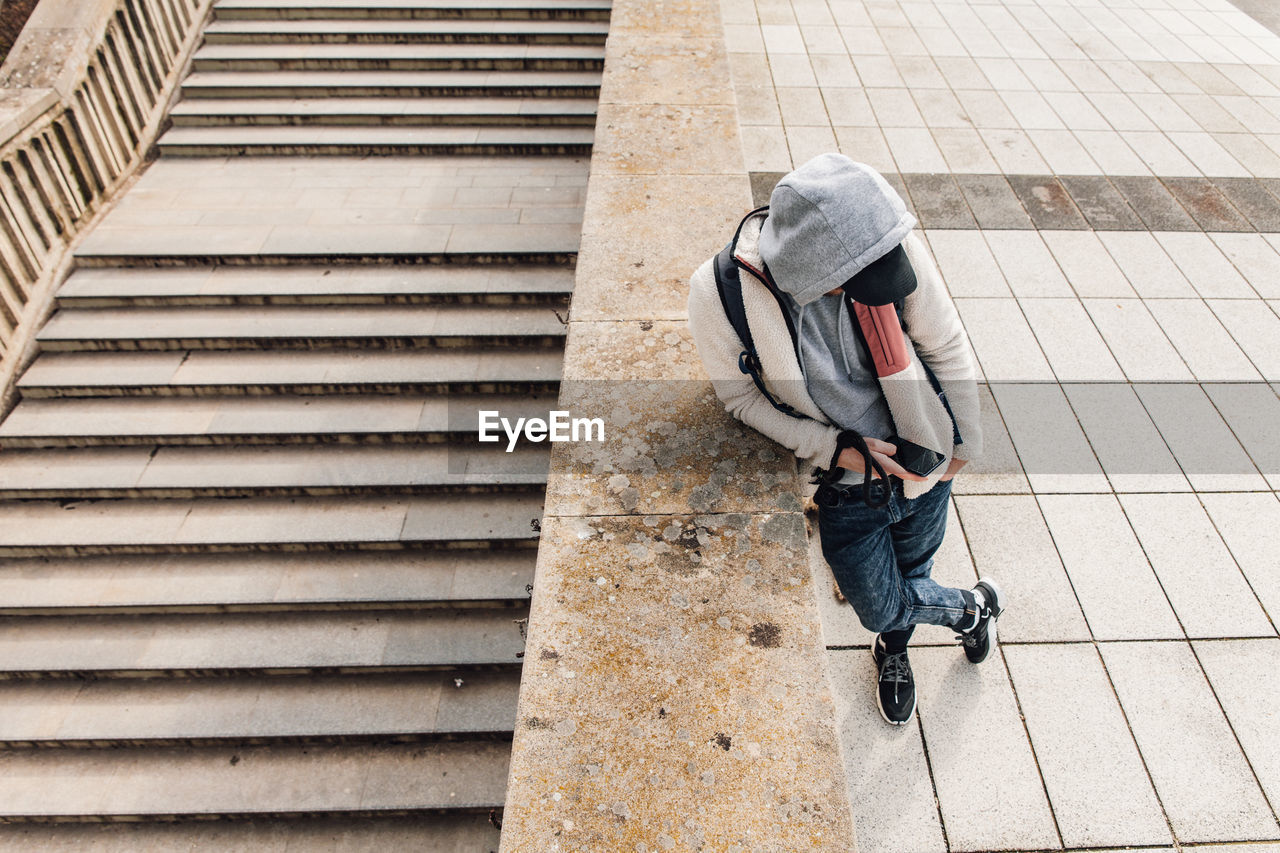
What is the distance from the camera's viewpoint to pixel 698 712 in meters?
2.01

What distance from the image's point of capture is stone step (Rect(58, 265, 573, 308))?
5.16 m

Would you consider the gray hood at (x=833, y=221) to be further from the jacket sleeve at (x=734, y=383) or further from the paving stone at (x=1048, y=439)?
the paving stone at (x=1048, y=439)

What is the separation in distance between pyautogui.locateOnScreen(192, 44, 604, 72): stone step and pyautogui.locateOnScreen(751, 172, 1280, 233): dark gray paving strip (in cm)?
246

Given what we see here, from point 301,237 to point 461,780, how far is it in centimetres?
412

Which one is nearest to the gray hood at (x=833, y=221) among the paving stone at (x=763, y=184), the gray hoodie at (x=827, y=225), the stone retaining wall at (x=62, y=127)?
the gray hoodie at (x=827, y=225)

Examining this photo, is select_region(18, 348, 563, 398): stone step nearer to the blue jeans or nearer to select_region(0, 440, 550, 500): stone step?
select_region(0, 440, 550, 500): stone step

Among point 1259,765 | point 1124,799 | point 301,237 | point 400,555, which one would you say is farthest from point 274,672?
point 1259,765

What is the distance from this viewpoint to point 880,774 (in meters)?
2.85

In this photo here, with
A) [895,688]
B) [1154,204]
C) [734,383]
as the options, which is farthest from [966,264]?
[734,383]

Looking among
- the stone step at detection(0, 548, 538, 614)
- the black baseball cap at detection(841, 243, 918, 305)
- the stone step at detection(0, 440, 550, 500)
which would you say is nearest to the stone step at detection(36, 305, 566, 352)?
the stone step at detection(0, 440, 550, 500)

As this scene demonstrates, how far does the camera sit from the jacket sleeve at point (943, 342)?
79.0 inches

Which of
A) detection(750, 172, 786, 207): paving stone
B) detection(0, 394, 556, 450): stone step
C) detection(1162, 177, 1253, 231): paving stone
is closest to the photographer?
detection(0, 394, 556, 450): stone step

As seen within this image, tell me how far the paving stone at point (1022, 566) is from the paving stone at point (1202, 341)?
1812 millimetres

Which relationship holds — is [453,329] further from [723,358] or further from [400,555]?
[723,358]
